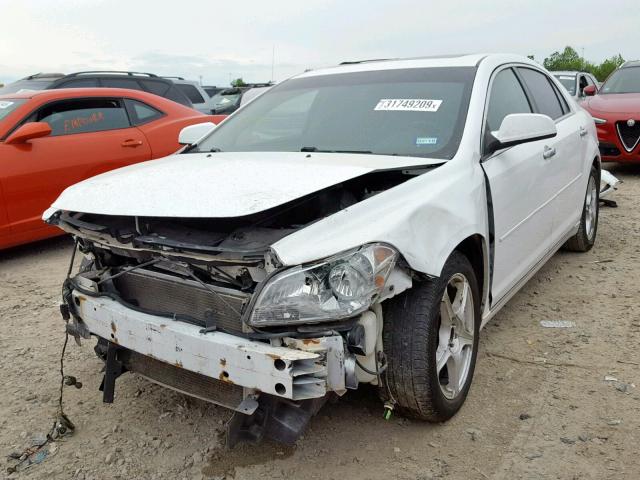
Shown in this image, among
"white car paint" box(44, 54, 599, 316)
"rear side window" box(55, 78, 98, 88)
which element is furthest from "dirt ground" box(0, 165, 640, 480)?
"rear side window" box(55, 78, 98, 88)

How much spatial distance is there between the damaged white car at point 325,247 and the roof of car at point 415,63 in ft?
0.09

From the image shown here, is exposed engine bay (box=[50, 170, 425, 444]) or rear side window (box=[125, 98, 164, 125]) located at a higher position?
rear side window (box=[125, 98, 164, 125])

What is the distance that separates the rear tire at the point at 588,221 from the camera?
16.6 feet

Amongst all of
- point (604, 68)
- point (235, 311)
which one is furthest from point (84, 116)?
point (604, 68)

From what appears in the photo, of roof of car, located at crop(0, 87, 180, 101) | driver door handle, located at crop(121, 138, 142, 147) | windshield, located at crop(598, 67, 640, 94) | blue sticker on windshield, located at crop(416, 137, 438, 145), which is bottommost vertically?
driver door handle, located at crop(121, 138, 142, 147)

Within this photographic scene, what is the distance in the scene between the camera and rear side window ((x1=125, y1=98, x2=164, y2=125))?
6.54m

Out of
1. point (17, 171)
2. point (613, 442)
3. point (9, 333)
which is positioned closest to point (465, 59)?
point (613, 442)

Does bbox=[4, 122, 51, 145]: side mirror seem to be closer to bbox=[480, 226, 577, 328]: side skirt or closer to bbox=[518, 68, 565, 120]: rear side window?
bbox=[518, 68, 565, 120]: rear side window

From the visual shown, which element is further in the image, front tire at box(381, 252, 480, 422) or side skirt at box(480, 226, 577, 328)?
side skirt at box(480, 226, 577, 328)

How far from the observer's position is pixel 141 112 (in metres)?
6.63

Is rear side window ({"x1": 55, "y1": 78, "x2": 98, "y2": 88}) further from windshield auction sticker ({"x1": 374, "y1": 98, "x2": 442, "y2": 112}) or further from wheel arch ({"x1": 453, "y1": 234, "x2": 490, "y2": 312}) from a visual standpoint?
wheel arch ({"x1": 453, "y1": 234, "x2": 490, "y2": 312})

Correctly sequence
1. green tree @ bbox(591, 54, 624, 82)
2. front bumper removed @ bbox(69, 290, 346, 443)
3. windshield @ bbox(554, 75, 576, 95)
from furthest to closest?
green tree @ bbox(591, 54, 624, 82) → windshield @ bbox(554, 75, 576, 95) → front bumper removed @ bbox(69, 290, 346, 443)

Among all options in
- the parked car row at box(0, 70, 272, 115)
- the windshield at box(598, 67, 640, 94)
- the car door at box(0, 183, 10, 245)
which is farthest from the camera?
the windshield at box(598, 67, 640, 94)

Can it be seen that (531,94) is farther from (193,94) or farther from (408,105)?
(193,94)
